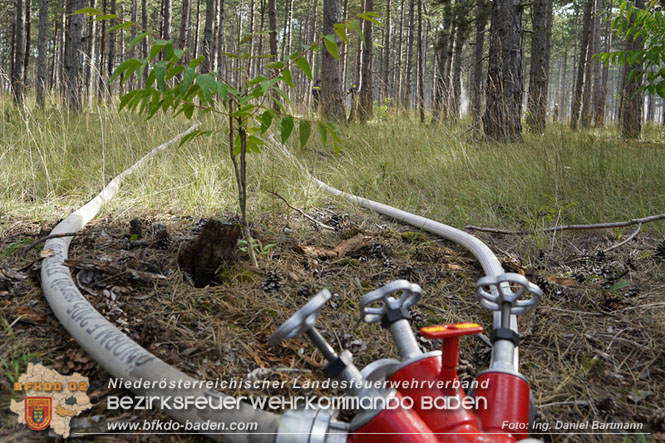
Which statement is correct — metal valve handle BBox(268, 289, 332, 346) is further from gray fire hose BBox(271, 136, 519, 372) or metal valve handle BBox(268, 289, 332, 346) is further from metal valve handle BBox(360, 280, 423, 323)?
gray fire hose BBox(271, 136, 519, 372)

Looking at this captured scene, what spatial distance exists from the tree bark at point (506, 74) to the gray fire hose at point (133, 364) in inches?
187

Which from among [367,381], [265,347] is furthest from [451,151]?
[367,381]

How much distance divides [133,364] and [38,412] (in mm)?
239

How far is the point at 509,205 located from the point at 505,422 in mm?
2461

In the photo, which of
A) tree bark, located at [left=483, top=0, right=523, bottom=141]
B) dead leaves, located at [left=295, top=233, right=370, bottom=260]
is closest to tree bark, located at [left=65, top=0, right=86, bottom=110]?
tree bark, located at [left=483, top=0, right=523, bottom=141]

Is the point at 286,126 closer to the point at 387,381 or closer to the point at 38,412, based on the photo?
the point at 387,381

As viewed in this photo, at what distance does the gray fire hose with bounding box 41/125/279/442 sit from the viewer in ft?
3.15

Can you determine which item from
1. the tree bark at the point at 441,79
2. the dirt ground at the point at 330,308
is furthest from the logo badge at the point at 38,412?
the tree bark at the point at 441,79

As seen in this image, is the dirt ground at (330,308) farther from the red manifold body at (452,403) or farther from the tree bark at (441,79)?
the tree bark at (441,79)

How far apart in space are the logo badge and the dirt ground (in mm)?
22

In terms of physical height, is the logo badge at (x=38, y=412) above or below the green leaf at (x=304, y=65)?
below

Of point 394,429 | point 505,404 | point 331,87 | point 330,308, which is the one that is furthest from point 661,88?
point 331,87

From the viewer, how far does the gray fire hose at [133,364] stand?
3.15ft

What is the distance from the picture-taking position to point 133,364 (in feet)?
3.60
